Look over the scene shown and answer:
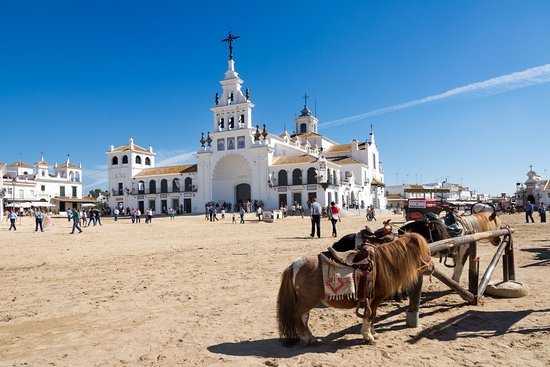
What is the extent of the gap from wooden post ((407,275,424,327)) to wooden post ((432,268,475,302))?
62 centimetres

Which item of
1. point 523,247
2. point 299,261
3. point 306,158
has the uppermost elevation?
point 306,158

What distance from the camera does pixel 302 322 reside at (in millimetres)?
4250

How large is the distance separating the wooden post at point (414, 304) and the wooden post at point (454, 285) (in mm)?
615

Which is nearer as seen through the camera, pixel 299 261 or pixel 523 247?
pixel 299 261

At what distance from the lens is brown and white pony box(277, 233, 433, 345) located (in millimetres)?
4098

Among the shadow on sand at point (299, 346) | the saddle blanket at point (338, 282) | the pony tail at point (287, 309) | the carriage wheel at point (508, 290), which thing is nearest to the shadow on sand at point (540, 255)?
the carriage wheel at point (508, 290)

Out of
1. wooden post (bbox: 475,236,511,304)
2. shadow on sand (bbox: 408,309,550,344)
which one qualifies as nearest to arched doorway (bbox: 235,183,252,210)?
wooden post (bbox: 475,236,511,304)

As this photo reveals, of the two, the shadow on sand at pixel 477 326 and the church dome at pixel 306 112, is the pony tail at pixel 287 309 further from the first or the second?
the church dome at pixel 306 112

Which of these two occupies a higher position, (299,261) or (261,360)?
(299,261)

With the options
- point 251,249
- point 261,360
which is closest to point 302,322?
point 261,360

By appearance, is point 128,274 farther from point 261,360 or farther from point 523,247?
point 523,247

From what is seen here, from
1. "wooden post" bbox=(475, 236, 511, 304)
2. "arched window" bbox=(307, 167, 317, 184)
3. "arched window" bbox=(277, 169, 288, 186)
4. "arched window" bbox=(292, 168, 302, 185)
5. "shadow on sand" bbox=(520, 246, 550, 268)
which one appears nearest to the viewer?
"wooden post" bbox=(475, 236, 511, 304)

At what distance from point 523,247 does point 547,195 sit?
192ft

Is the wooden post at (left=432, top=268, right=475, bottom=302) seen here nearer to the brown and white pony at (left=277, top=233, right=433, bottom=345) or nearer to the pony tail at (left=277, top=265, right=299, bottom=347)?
the brown and white pony at (left=277, top=233, right=433, bottom=345)
